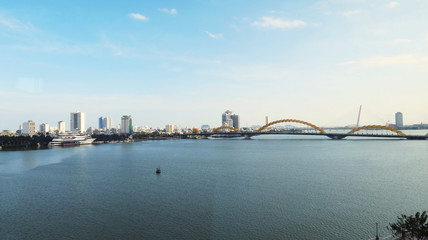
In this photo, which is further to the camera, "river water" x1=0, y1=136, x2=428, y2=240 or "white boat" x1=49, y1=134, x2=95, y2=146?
"white boat" x1=49, y1=134, x2=95, y2=146

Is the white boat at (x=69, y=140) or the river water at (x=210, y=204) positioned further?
the white boat at (x=69, y=140)

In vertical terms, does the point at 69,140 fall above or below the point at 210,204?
above

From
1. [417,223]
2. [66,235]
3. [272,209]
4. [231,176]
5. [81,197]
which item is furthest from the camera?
[231,176]

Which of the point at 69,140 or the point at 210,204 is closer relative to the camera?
the point at 210,204

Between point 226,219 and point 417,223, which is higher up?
point 417,223

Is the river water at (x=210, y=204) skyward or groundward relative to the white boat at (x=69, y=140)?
groundward

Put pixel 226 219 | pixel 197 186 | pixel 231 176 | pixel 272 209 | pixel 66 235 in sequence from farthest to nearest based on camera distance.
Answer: pixel 231 176
pixel 197 186
pixel 272 209
pixel 226 219
pixel 66 235

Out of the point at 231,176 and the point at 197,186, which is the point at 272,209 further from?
the point at 231,176

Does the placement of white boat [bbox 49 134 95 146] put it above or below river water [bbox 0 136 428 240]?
above

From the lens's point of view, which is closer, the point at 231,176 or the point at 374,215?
the point at 374,215

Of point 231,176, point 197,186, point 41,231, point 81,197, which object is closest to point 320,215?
point 197,186
